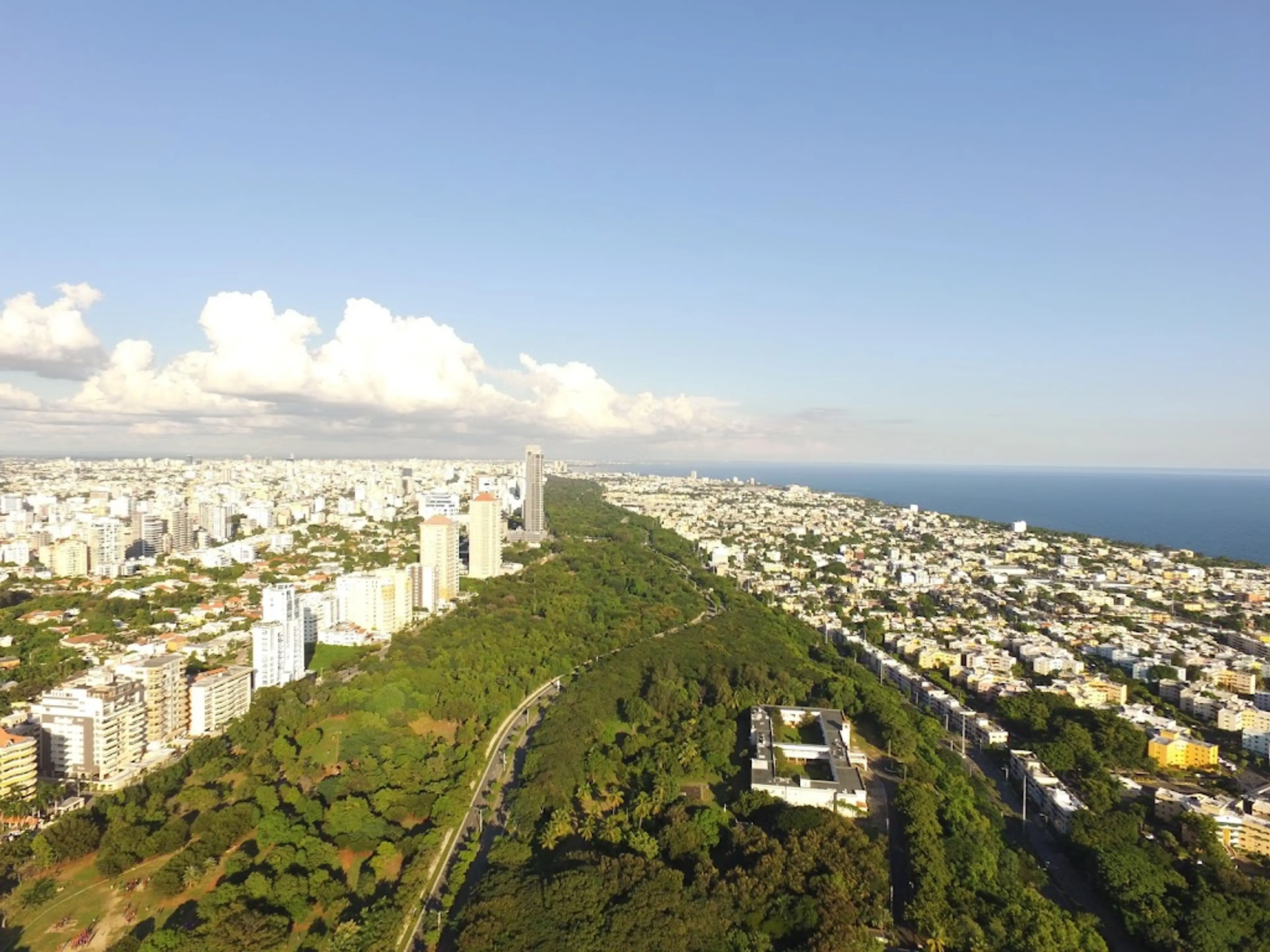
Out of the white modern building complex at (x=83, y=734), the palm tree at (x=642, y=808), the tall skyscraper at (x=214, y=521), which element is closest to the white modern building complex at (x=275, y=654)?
the white modern building complex at (x=83, y=734)

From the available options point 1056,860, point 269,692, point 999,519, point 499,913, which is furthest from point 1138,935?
point 999,519

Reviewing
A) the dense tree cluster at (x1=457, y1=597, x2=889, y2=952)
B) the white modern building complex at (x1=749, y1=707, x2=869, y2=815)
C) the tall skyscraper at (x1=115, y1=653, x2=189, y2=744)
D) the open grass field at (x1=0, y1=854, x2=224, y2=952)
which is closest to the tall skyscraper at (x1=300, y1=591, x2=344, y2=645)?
the tall skyscraper at (x1=115, y1=653, x2=189, y2=744)

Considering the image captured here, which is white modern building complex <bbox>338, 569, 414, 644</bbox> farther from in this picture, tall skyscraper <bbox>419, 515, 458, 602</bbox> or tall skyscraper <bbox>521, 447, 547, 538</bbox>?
tall skyscraper <bbox>521, 447, 547, 538</bbox>

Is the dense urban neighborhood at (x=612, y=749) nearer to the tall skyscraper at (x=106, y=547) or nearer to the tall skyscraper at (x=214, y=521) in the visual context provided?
the tall skyscraper at (x=106, y=547)

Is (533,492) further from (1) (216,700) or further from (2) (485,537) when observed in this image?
(1) (216,700)

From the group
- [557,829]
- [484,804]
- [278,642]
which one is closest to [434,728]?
[484,804]

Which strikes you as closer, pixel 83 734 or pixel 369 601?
pixel 83 734
